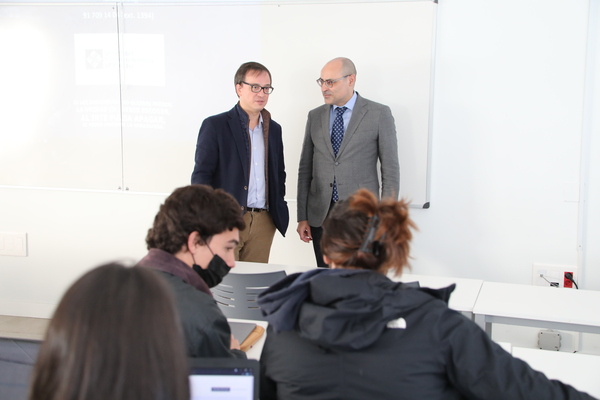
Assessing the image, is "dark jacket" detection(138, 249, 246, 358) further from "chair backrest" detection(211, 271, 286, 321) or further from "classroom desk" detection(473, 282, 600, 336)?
"classroom desk" detection(473, 282, 600, 336)

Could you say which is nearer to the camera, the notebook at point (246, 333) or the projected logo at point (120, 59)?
the notebook at point (246, 333)

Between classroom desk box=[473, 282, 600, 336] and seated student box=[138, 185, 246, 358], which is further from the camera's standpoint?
classroom desk box=[473, 282, 600, 336]

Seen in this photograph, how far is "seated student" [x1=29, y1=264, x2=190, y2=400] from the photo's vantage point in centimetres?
65

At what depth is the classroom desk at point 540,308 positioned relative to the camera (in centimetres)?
234

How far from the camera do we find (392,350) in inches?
50.0

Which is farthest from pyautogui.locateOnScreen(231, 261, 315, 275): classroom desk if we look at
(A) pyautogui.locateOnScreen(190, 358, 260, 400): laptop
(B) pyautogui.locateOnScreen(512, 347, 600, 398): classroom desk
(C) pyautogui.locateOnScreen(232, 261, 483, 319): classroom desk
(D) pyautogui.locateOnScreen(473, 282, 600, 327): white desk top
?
(A) pyautogui.locateOnScreen(190, 358, 260, 400): laptop

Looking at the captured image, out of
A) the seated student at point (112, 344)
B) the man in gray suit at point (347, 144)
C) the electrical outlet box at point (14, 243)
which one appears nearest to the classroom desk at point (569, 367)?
the seated student at point (112, 344)

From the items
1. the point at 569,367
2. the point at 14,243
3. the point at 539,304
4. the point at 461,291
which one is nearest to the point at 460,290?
the point at 461,291

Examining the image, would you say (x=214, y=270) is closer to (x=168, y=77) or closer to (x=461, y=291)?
(x=461, y=291)

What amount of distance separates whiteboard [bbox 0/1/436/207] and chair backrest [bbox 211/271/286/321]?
68.8 inches

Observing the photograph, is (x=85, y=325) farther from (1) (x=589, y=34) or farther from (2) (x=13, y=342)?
(1) (x=589, y=34)

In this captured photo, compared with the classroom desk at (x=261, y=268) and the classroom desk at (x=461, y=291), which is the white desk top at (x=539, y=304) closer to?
the classroom desk at (x=461, y=291)

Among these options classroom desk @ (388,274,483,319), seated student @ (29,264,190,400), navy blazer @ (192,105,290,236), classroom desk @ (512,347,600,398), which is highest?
navy blazer @ (192,105,290,236)

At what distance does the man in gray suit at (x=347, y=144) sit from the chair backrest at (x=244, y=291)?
1211 mm
